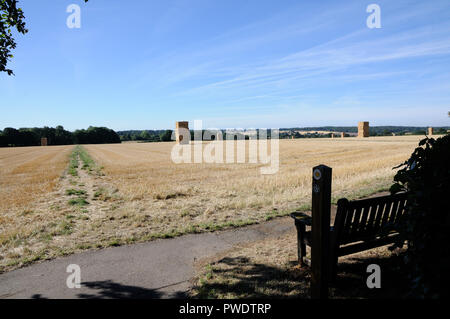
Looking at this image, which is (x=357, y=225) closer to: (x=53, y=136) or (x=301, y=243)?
(x=301, y=243)

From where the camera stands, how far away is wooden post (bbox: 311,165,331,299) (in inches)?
124

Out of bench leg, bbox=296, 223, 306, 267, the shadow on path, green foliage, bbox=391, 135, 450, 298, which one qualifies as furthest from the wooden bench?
green foliage, bbox=391, 135, 450, 298

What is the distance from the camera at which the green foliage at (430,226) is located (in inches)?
89.2

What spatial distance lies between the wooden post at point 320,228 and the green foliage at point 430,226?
0.79m

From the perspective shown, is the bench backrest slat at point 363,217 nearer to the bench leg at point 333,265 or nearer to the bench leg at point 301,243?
the bench leg at point 333,265

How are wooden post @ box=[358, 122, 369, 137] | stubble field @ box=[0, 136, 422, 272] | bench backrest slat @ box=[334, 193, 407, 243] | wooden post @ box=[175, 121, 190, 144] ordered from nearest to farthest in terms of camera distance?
bench backrest slat @ box=[334, 193, 407, 243] < stubble field @ box=[0, 136, 422, 272] < wooden post @ box=[175, 121, 190, 144] < wooden post @ box=[358, 122, 369, 137]

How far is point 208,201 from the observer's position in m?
9.80

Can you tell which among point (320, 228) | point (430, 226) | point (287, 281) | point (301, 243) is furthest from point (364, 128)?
point (430, 226)

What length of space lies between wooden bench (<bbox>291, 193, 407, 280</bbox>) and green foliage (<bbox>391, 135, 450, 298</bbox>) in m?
0.85

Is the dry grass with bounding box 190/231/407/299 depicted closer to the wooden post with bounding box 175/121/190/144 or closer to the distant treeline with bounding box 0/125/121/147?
the wooden post with bounding box 175/121/190/144

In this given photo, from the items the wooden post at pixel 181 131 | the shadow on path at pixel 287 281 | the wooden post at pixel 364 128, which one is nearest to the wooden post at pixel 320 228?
the shadow on path at pixel 287 281

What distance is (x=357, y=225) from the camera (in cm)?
385

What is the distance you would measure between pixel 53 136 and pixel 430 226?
4783 inches

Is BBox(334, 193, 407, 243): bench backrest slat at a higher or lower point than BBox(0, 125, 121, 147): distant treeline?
lower
